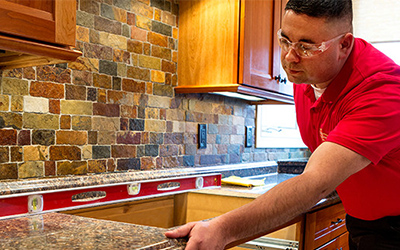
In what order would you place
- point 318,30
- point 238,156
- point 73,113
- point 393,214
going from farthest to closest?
point 238,156, point 73,113, point 393,214, point 318,30

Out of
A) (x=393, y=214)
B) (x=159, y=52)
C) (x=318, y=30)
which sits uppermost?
(x=159, y=52)

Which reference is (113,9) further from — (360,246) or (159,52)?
(360,246)

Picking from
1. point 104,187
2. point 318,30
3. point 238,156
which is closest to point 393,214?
point 318,30

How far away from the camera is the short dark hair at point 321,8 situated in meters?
1.15

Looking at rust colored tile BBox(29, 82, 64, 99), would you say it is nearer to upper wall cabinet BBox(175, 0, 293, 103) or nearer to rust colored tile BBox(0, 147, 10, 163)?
rust colored tile BBox(0, 147, 10, 163)

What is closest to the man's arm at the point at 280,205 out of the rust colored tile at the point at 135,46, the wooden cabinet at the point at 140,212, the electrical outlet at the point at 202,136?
the wooden cabinet at the point at 140,212

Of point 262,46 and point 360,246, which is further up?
point 262,46

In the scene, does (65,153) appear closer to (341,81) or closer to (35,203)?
(35,203)

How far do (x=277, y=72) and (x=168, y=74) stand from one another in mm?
846

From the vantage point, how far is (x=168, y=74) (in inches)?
112

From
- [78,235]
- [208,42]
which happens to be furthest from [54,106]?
[78,235]

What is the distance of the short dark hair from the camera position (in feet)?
3.77

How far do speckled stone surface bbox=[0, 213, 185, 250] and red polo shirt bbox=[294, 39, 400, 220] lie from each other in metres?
0.52

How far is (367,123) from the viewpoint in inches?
42.0
